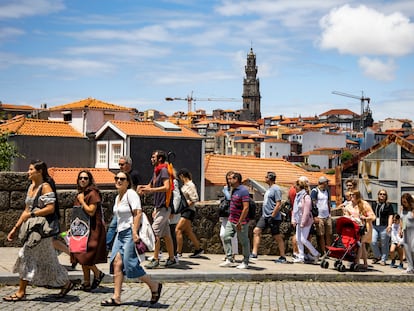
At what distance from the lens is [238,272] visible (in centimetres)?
919

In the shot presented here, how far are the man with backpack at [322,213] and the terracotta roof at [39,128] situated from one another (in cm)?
3496

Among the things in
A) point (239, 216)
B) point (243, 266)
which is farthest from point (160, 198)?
point (243, 266)

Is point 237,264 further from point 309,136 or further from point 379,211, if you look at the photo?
point 309,136

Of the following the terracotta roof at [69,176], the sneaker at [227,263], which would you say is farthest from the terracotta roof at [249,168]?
the sneaker at [227,263]

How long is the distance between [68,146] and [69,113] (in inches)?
220

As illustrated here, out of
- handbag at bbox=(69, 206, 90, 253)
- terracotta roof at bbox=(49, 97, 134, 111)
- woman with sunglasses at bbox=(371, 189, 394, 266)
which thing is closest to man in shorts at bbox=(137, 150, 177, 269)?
handbag at bbox=(69, 206, 90, 253)

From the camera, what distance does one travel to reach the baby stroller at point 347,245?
10273mm

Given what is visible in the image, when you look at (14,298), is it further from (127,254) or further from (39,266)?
(127,254)

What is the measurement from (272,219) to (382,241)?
7.83 ft

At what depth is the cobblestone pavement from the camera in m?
7.05

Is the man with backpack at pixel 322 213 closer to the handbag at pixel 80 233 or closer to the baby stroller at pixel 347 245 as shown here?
the baby stroller at pixel 347 245

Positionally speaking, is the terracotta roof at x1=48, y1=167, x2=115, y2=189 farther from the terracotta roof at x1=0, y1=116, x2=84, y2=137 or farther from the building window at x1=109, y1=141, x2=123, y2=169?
the terracotta roof at x1=0, y1=116, x2=84, y2=137

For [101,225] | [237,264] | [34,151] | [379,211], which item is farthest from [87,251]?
[34,151]

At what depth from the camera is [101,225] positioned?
7398 millimetres
